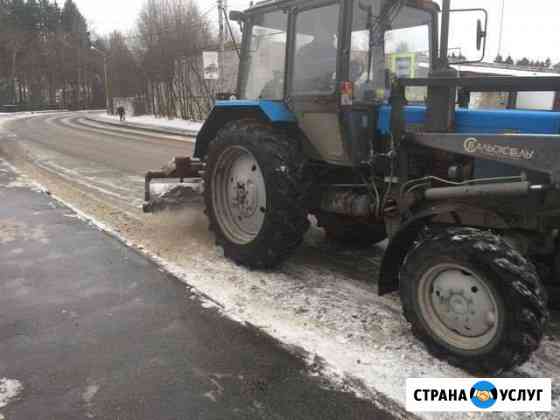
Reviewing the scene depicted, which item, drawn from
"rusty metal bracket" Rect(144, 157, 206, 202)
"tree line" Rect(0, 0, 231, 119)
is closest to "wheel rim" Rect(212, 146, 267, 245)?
"rusty metal bracket" Rect(144, 157, 206, 202)

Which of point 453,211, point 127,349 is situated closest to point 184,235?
point 127,349

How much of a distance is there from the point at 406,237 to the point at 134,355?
6.33ft

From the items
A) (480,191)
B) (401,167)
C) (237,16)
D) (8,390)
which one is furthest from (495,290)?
(237,16)

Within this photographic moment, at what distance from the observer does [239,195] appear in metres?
4.83

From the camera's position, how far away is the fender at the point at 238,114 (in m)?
4.38

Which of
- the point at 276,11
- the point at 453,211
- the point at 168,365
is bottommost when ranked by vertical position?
the point at 168,365

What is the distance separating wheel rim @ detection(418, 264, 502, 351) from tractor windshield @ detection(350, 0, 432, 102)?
1587 millimetres

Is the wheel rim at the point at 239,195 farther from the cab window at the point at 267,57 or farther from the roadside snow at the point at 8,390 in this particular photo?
the roadside snow at the point at 8,390

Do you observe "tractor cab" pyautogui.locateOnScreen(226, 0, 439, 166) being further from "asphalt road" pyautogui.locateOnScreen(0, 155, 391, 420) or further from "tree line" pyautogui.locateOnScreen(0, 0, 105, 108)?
"tree line" pyautogui.locateOnScreen(0, 0, 105, 108)

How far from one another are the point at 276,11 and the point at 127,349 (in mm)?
3069

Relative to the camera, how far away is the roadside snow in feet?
9.18

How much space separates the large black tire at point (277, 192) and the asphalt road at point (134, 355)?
0.75 metres

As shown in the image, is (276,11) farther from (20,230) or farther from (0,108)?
(0,108)

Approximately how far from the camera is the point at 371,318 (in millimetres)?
3672
